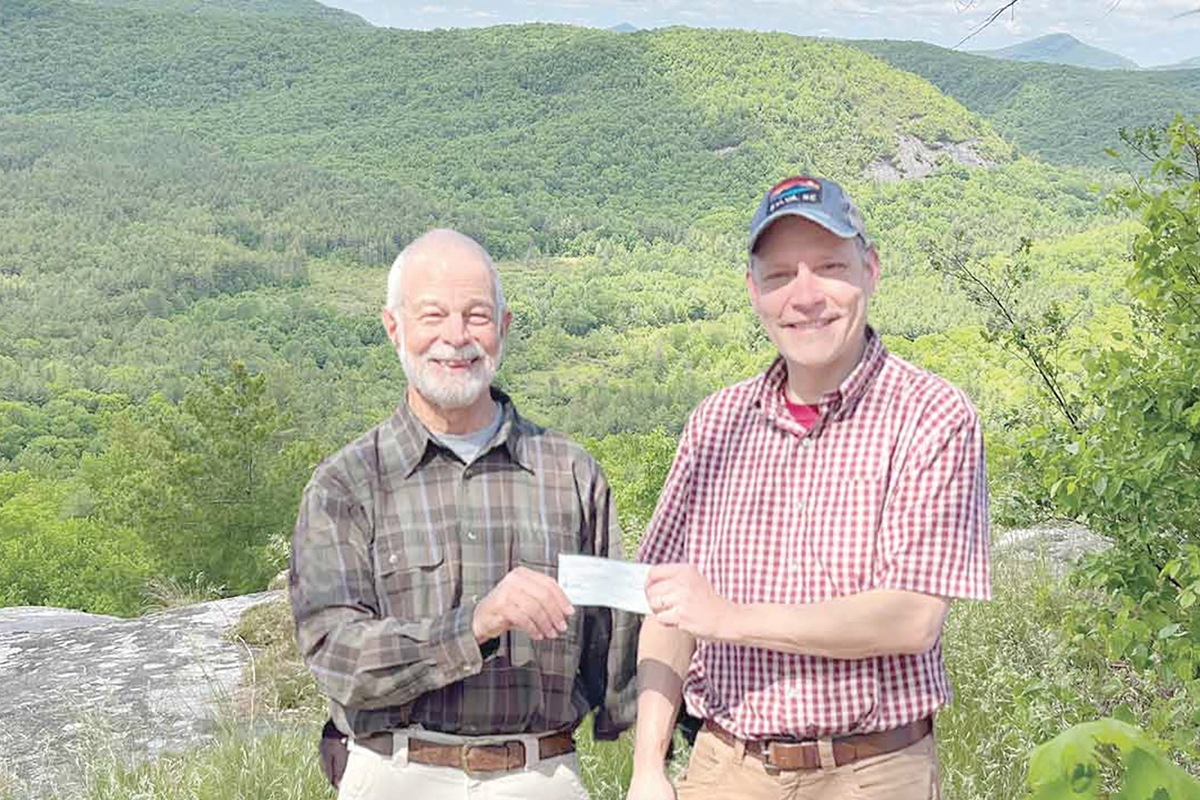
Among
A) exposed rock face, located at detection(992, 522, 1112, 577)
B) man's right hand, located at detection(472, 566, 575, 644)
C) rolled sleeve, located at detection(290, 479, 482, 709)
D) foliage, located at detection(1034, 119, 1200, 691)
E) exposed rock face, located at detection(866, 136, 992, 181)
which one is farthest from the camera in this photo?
exposed rock face, located at detection(866, 136, 992, 181)

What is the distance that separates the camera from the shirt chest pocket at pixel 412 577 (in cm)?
213

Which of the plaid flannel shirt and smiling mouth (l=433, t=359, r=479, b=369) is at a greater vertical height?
smiling mouth (l=433, t=359, r=479, b=369)

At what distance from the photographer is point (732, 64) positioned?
182 meters

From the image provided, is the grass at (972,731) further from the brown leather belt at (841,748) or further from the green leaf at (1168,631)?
the brown leather belt at (841,748)

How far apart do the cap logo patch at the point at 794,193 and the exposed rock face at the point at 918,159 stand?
14981cm

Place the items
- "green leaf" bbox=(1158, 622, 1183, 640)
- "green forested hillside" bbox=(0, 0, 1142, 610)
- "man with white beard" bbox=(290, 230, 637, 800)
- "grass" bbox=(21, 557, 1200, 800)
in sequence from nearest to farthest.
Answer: "man with white beard" bbox=(290, 230, 637, 800) < "green leaf" bbox=(1158, 622, 1183, 640) < "grass" bbox=(21, 557, 1200, 800) < "green forested hillside" bbox=(0, 0, 1142, 610)

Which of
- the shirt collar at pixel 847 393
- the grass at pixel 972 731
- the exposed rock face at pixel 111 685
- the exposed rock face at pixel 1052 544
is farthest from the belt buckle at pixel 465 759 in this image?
the exposed rock face at pixel 1052 544

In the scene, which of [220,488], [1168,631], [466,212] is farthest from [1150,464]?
[466,212]

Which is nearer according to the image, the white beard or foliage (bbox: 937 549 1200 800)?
the white beard

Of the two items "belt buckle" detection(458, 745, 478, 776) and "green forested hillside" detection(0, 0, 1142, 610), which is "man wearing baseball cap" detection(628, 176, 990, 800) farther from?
"green forested hillside" detection(0, 0, 1142, 610)

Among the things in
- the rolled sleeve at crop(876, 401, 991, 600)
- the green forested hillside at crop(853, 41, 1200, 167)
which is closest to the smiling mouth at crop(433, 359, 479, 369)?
the rolled sleeve at crop(876, 401, 991, 600)

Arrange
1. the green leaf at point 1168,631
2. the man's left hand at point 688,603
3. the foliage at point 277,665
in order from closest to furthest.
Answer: the man's left hand at point 688,603
the green leaf at point 1168,631
the foliage at point 277,665

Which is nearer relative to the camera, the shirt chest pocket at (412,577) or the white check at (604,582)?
the white check at (604,582)

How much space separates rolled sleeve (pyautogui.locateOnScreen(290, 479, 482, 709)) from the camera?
1969mm
